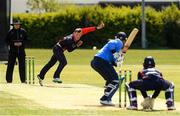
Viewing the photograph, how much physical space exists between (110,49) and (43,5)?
2916 inches

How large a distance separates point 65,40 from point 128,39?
21.0ft

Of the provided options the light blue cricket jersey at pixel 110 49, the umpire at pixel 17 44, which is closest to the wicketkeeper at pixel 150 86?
the light blue cricket jersey at pixel 110 49

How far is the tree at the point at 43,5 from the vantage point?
89750 millimetres

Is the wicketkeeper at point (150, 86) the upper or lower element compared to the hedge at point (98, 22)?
upper

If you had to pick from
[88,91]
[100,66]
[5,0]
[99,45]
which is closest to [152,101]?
[100,66]

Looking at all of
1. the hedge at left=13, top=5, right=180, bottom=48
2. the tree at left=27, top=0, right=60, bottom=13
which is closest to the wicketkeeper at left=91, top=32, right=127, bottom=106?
the hedge at left=13, top=5, right=180, bottom=48

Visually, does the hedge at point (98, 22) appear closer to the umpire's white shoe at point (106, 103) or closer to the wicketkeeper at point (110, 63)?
the wicketkeeper at point (110, 63)

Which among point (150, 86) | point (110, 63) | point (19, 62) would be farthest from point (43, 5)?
point (150, 86)

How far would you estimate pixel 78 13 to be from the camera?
6962 centimetres

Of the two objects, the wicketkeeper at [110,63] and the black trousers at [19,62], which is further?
the black trousers at [19,62]

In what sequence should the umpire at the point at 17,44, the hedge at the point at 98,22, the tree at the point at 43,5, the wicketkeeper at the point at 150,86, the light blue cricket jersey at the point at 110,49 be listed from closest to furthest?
the wicketkeeper at the point at 150,86 < the light blue cricket jersey at the point at 110,49 < the umpire at the point at 17,44 < the hedge at the point at 98,22 < the tree at the point at 43,5

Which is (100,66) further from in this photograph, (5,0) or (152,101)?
(5,0)

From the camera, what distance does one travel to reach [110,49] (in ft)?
57.2

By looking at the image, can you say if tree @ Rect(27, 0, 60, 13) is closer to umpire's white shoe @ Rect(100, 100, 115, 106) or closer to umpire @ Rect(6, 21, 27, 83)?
umpire @ Rect(6, 21, 27, 83)
